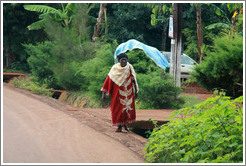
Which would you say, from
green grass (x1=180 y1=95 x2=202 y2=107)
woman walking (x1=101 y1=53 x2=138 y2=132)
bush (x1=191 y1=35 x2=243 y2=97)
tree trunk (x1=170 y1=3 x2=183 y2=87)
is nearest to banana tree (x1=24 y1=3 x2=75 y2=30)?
tree trunk (x1=170 y1=3 x2=183 y2=87)

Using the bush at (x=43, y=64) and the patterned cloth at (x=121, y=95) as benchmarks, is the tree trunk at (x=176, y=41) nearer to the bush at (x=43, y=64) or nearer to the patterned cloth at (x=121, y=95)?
the patterned cloth at (x=121, y=95)

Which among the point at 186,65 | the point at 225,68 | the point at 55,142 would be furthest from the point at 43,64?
the point at 55,142

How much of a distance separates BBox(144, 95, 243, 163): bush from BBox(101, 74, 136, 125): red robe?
7.50 ft

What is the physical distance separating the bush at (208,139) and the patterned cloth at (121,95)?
2297 mm

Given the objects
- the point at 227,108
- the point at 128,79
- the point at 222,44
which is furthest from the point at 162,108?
the point at 227,108

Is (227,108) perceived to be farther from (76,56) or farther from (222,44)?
(76,56)

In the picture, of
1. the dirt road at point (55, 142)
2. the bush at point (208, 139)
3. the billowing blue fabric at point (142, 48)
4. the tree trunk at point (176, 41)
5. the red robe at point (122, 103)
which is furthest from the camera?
the billowing blue fabric at point (142, 48)

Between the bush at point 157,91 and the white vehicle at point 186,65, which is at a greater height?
the white vehicle at point 186,65

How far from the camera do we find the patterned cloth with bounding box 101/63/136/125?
874cm

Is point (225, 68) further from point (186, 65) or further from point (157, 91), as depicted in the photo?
point (186, 65)

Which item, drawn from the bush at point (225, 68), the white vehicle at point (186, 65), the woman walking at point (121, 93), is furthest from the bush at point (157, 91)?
the white vehicle at point (186, 65)

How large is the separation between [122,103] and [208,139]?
333 centimetres

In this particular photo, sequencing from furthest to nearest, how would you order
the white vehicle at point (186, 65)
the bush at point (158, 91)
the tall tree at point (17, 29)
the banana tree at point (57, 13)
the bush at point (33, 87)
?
the tall tree at point (17, 29)
the banana tree at point (57, 13)
the white vehicle at point (186, 65)
the bush at point (33, 87)
the bush at point (158, 91)

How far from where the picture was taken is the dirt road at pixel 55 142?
20.0 feet
